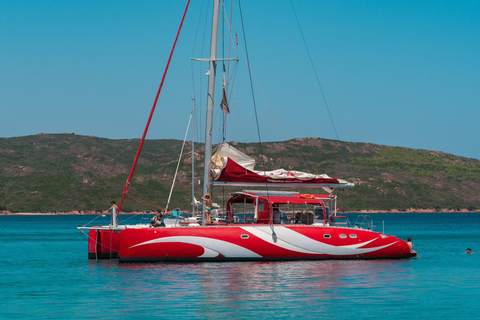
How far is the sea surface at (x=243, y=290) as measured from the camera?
18672mm

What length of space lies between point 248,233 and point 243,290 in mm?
5828

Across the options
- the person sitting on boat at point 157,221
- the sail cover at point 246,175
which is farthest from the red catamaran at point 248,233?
the person sitting on boat at point 157,221

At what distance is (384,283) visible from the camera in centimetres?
2394

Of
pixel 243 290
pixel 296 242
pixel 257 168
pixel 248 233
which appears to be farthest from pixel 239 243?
pixel 257 168

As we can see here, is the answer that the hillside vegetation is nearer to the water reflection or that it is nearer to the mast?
the mast

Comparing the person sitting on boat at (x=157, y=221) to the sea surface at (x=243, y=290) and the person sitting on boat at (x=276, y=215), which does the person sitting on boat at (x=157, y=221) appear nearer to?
the sea surface at (x=243, y=290)

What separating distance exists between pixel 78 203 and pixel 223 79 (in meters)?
121

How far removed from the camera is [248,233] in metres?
27.5

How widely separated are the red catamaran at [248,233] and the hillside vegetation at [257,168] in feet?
293

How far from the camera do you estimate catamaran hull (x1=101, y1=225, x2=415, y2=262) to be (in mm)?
27016

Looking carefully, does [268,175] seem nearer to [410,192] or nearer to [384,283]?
[384,283]

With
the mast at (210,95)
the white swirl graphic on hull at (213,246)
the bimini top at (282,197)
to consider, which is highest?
the mast at (210,95)

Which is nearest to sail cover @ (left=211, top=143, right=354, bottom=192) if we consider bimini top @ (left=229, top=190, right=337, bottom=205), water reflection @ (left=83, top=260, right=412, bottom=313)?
bimini top @ (left=229, top=190, right=337, bottom=205)

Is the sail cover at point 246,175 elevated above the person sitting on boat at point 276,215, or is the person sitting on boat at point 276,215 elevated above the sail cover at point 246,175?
the sail cover at point 246,175
